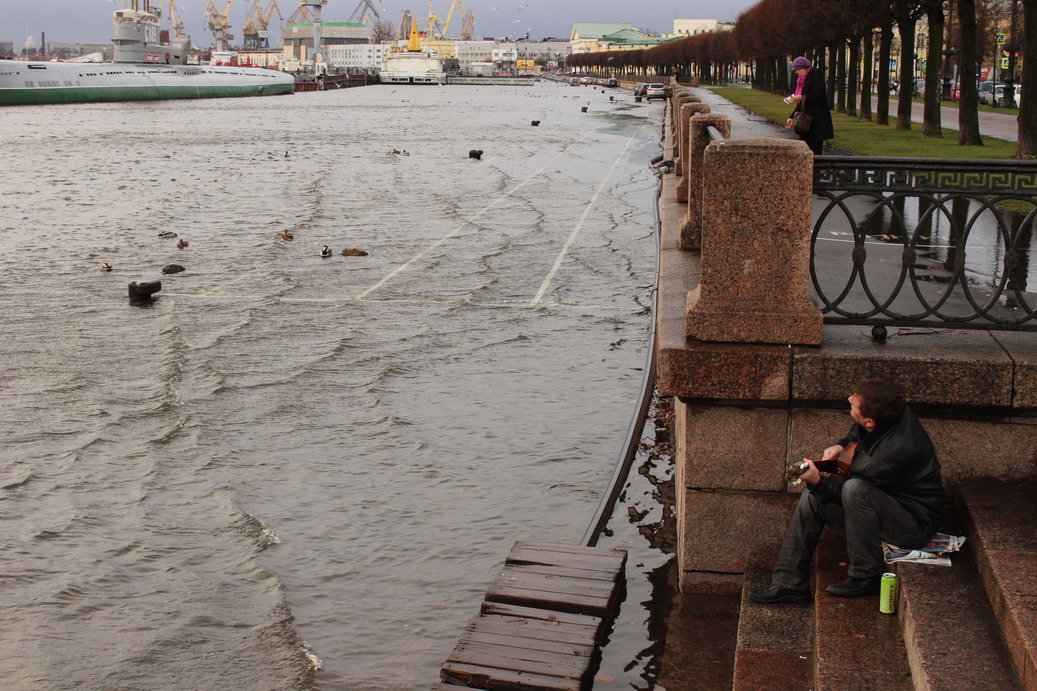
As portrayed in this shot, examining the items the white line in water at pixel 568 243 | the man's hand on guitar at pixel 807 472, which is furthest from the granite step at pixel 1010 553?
the white line in water at pixel 568 243

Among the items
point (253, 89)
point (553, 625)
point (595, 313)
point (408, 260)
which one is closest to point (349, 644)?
point (553, 625)

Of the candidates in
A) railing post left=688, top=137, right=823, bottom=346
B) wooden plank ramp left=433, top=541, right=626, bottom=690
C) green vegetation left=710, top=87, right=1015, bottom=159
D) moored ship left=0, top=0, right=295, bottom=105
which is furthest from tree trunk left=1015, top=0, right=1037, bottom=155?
moored ship left=0, top=0, right=295, bottom=105

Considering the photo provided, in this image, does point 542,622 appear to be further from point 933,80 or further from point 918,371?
point 933,80

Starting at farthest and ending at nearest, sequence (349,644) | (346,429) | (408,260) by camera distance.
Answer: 1. (408,260)
2. (346,429)
3. (349,644)

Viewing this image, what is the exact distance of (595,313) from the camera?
13.4 m

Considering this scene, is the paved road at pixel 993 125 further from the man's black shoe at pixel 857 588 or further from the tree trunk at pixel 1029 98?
the man's black shoe at pixel 857 588

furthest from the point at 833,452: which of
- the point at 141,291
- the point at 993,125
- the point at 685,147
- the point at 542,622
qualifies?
the point at 993,125

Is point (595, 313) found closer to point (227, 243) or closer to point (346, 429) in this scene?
point (346, 429)

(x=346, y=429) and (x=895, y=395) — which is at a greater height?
(x=895, y=395)

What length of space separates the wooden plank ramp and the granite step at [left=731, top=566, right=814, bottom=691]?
64 cm

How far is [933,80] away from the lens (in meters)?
30.9

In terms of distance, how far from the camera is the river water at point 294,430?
600 cm

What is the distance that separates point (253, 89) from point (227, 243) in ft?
392

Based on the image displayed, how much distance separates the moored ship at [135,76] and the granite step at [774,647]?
100 meters
